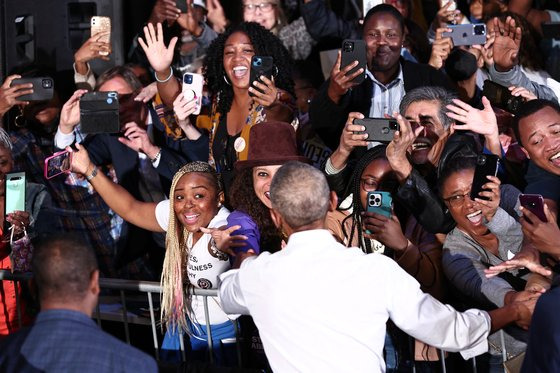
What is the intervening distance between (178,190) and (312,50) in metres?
2.47

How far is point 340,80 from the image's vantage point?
641 centimetres

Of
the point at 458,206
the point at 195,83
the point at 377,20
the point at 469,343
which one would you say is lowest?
the point at 469,343

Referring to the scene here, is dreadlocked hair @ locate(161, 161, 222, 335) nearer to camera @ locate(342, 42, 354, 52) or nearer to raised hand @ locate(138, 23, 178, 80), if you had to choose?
camera @ locate(342, 42, 354, 52)

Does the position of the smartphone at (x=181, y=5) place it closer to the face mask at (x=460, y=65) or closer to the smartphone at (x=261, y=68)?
the smartphone at (x=261, y=68)

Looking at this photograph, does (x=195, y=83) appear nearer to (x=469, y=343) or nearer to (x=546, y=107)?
(x=546, y=107)

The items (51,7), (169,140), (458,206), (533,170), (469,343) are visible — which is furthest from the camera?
(51,7)

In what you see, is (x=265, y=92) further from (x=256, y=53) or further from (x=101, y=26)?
(x=101, y=26)

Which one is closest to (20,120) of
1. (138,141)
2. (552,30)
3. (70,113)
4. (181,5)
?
(70,113)

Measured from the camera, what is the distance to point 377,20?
704 centimetres

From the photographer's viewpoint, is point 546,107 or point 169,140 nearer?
point 546,107

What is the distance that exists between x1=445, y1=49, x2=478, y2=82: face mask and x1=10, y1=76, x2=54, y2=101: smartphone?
104 inches

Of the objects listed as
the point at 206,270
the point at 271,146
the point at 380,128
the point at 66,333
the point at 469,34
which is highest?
the point at 469,34

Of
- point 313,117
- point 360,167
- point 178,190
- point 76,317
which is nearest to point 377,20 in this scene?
point 313,117

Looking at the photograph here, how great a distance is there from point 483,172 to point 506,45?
160 cm
